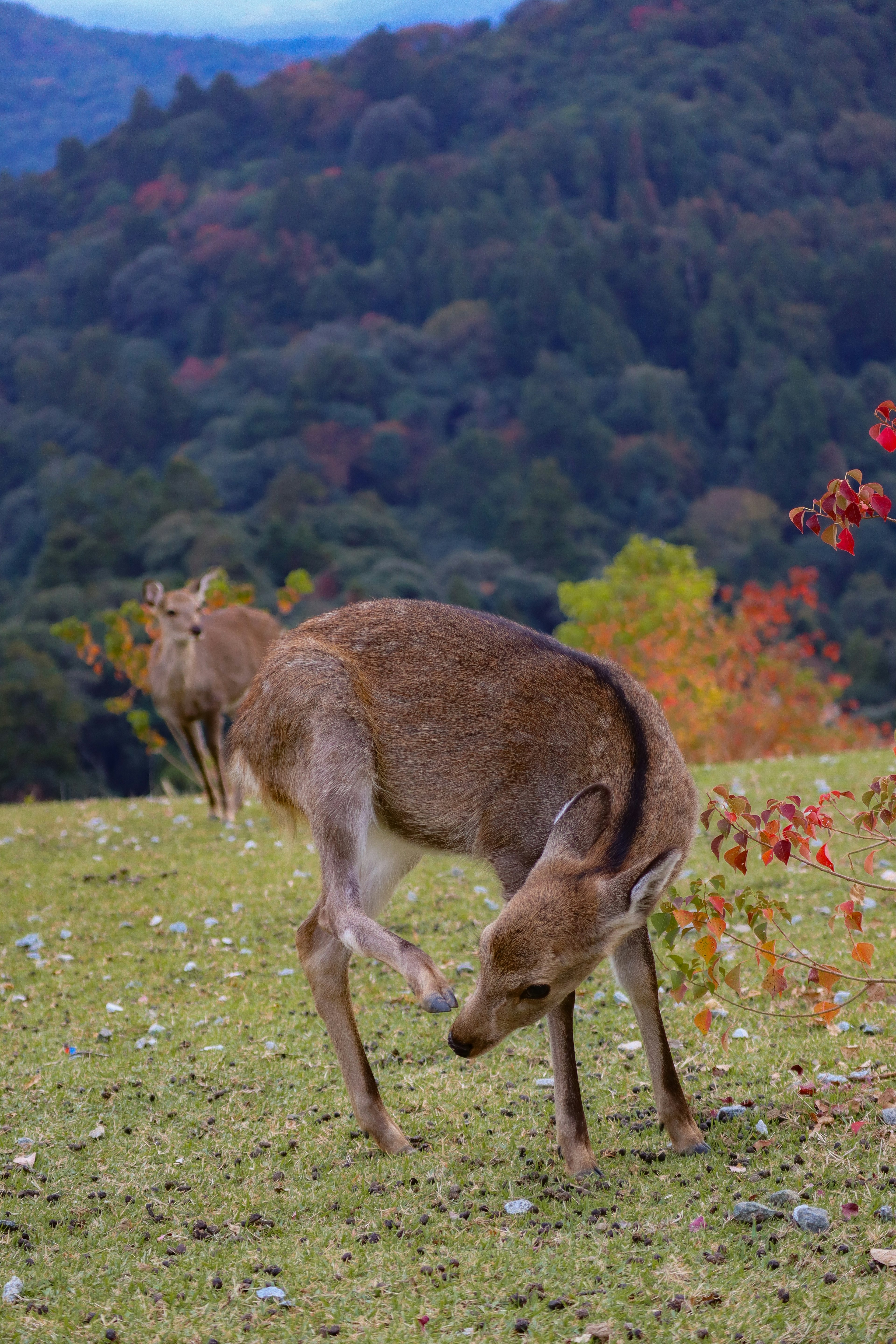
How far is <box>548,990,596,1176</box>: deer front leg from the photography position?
431cm

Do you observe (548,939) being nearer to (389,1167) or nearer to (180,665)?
(389,1167)

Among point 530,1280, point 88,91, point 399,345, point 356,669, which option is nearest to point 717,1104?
point 530,1280

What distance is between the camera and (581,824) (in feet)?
13.5

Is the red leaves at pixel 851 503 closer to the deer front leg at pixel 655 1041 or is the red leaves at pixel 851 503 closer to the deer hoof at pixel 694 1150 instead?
the deer front leg at pixel 655 1041

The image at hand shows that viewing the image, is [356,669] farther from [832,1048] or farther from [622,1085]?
[832,1048]

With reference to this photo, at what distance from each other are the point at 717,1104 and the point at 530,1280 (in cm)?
137

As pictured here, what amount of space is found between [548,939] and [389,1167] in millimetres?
1177

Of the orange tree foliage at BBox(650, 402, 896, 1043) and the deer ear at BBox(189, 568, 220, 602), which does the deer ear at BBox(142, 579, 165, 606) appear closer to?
the deer ear at BBox(189, 568, 220, 602)

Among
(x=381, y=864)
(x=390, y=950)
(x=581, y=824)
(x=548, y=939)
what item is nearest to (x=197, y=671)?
(x=381, y=864)

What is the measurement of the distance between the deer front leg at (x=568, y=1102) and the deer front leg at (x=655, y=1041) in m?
0.20

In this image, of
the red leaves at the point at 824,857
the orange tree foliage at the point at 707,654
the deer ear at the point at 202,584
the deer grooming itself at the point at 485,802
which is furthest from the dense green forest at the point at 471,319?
the red leaves at the point at 824,857

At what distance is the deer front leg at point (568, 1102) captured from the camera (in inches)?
170

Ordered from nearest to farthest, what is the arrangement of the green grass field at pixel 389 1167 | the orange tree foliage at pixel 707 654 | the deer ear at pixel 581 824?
1. the green grass field at pixel 389 1167
2. the deer ear at pixel 581 824
3. the orange tree foliage at pixel 707 654

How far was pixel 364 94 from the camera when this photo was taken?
8619 centimetres
